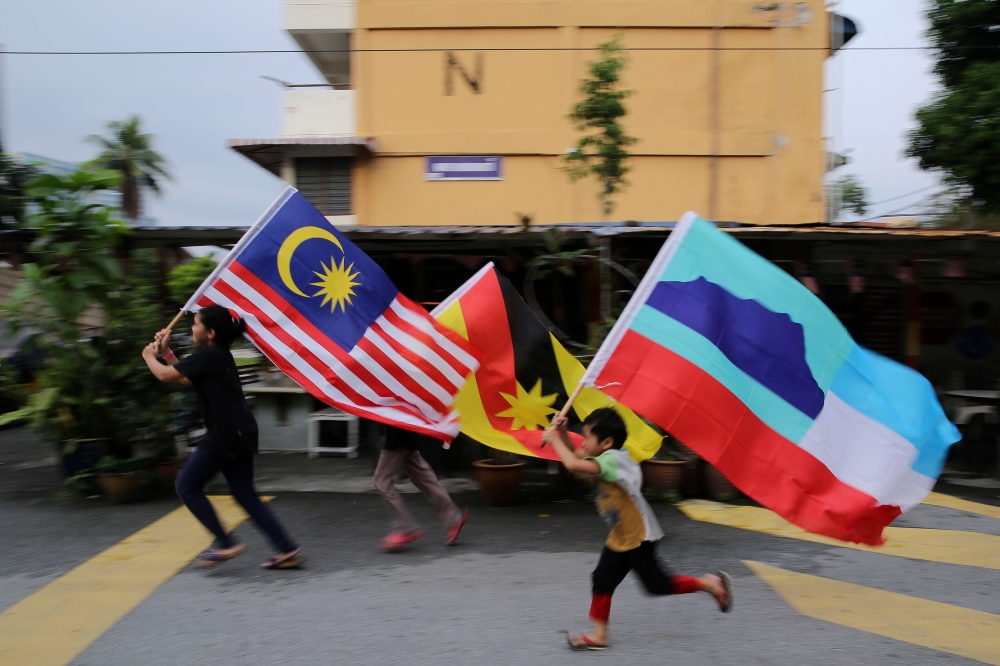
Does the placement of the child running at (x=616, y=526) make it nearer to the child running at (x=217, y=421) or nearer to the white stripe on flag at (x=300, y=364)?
the white stripe on flag at (x=300, y=364)

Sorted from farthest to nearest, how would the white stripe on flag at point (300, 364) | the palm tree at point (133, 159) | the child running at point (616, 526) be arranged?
1. the palm tree at point (133, 159)
2. the white stripe on flag at point (300, 364)
3. the child running at point (616, 526)

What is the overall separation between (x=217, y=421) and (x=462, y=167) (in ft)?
35.1

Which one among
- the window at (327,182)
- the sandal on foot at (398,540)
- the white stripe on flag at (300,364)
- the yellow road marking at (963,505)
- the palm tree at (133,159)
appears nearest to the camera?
the white stripe on flag at (300,364)

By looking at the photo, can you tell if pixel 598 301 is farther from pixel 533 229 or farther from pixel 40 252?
pixel 40 252

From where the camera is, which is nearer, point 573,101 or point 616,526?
point 616,526

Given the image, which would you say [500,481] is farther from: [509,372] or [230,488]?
[230,488]

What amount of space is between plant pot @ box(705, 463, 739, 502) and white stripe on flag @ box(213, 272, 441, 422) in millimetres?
3446

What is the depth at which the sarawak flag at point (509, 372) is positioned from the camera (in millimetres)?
5762

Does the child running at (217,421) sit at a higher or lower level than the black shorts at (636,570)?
higher

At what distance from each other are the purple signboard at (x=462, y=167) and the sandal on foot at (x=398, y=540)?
10224mm

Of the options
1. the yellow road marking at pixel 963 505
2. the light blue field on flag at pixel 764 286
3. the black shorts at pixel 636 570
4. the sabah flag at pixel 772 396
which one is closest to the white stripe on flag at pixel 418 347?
the sabah flag at pixel 772 396

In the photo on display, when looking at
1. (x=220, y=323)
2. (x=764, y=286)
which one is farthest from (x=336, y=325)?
(x=764, y=286)

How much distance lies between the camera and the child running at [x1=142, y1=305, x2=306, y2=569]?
491cm

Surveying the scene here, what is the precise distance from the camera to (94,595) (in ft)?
15.7
